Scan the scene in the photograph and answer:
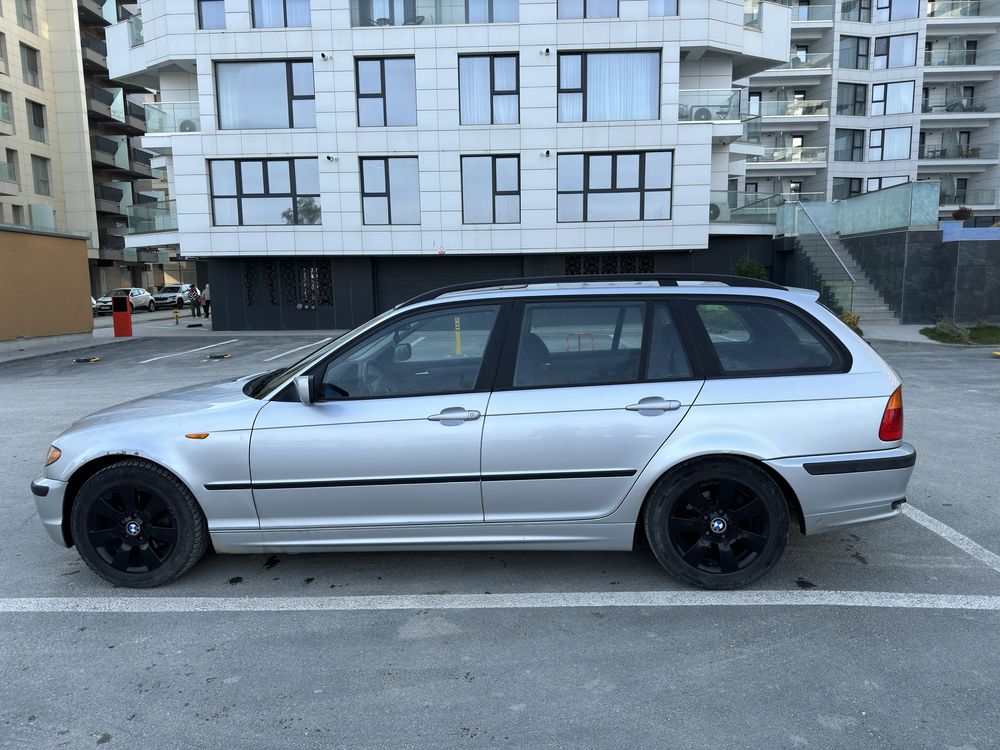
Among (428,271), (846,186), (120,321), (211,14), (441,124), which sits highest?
(211,14)

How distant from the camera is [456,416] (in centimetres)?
365

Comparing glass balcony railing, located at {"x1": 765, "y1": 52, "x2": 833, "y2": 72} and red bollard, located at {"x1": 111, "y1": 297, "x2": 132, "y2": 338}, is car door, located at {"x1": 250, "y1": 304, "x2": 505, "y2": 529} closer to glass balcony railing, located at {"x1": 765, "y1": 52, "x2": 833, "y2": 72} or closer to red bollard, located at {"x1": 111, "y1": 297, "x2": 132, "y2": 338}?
red bollard, located at {"x1": 111, "y1": 297, "x2": 132, "y2": 338}

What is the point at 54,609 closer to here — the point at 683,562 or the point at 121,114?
the point at 683,562

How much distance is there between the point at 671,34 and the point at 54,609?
2351cm

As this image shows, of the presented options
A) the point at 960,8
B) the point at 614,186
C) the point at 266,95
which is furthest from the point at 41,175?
the point at 960,8

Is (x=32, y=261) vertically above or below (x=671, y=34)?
below

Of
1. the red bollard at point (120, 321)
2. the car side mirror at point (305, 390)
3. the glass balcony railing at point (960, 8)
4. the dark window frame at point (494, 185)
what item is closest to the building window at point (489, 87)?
the dark window frame at point (494, 185)

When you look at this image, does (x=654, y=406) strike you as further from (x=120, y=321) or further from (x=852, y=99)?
(x=852, y=99)

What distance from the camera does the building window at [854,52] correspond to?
43812 mm

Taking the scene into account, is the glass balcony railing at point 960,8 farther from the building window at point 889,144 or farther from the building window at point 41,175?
the building window at point 41,175

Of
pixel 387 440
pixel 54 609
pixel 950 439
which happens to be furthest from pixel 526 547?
pixel 950 439

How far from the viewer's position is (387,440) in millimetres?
3660

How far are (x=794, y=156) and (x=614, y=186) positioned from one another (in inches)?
946

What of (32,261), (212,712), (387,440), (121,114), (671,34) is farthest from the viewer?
(121,114)
